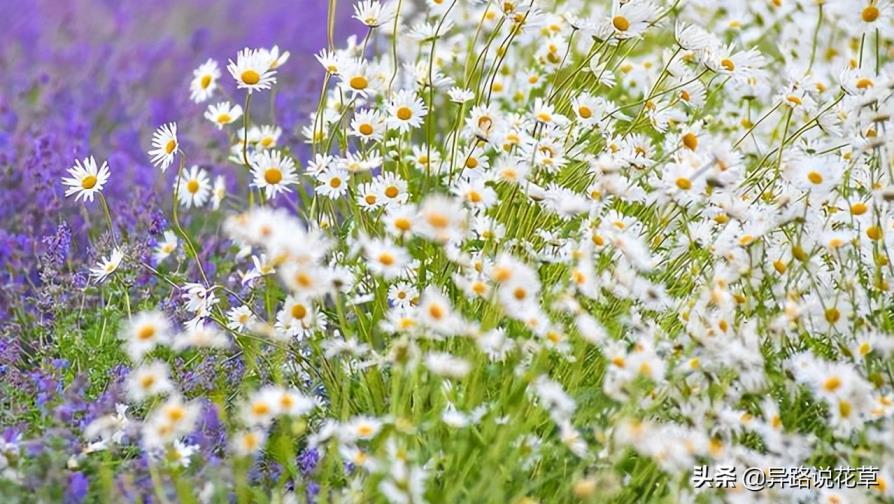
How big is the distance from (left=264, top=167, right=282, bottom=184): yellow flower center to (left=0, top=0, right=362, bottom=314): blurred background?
22.4 inches

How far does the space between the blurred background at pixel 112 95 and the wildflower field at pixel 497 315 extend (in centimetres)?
4

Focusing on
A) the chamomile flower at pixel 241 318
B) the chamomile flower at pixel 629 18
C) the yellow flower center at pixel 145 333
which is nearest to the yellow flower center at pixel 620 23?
the chamomile flower at pixel 629 18

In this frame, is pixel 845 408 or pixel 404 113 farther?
pixel 404 113

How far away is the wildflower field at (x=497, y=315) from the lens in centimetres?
191

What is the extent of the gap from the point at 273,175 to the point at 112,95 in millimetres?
2234

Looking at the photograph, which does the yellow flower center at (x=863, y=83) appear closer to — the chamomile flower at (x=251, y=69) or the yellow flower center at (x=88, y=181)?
the chamomile flower at (x=251, y=69)

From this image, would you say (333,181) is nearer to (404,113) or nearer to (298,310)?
(404,113)

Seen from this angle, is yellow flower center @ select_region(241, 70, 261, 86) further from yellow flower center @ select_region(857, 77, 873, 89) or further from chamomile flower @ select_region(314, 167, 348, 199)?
yellow flower center @ select_region(857, 77, 873, 89)

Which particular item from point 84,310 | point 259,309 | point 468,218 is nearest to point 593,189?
point 468,218

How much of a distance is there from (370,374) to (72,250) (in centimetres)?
126

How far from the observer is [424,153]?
2.80 m

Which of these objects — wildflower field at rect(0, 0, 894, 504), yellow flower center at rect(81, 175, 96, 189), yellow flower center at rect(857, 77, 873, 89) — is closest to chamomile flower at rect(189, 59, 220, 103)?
wildflower field at rect(0, 0, 894, 504)

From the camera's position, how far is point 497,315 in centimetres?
224

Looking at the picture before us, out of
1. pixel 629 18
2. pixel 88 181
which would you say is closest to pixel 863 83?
pixel 629 18
